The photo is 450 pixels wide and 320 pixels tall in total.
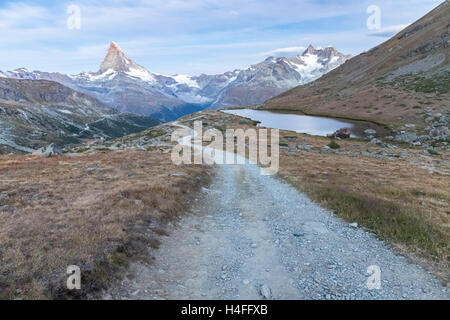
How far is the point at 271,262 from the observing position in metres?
11.6

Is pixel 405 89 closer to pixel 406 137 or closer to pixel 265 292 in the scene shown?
pixel 406 137

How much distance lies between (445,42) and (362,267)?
180 m

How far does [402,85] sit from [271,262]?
468 feet

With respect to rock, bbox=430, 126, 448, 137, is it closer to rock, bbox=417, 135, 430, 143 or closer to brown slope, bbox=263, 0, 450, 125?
rock, bbox=417, 135, 430, 143

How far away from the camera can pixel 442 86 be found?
348ft

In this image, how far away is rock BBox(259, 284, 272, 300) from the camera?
9172mm

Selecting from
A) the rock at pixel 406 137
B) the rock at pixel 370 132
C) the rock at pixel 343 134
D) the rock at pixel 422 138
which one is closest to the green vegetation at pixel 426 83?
the rock at pixel 370 132

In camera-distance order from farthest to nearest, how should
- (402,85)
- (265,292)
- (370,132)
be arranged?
(402,85) < (370,132) < (265,292)

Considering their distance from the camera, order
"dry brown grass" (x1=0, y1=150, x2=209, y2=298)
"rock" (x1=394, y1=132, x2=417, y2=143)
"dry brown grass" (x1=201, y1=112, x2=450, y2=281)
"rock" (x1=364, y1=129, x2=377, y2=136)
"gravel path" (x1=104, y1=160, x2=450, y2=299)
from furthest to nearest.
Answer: "rock" (x1=364, y1=129, x2=377, y2=136)
"rock" (x1=394, y1=132, x2=417, y2=143)
"dry brown grass" (x1=201, y1=112, x2=450, y2=281)
"gravel path" (x1=104, y1=160, x2=450, y2=299)
"dry brown grass" (x1=0, y1=150, x2=209, y2=298)

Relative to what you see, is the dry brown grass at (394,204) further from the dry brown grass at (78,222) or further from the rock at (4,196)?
the rock at (4,196)

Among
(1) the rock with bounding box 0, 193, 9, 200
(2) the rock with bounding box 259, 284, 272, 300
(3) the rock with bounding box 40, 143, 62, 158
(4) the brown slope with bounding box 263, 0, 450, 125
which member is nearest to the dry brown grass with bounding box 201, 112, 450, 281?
(2) the rock with bounding box 259, 284, 272, 300

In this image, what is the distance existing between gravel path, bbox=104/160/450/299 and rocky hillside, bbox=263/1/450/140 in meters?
75.6

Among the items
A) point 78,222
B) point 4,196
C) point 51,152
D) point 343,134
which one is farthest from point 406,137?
point 4,196
